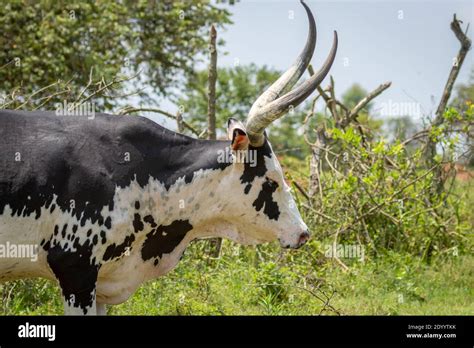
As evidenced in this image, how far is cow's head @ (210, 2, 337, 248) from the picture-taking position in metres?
5.16

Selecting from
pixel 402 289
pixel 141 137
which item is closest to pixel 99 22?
pixel 402 289

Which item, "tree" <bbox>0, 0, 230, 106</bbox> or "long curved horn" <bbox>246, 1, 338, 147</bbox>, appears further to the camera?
"tree" <bbox>0, 0, 230, 106</bbox>

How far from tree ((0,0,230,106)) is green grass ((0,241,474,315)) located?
6.96 meters

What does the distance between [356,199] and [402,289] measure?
129 centimetres

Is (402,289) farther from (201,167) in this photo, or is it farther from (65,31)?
(65,31)

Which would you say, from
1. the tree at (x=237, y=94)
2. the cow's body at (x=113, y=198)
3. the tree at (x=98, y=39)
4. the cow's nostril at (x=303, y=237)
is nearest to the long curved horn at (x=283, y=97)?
the cow's body at (x=113, y=198)

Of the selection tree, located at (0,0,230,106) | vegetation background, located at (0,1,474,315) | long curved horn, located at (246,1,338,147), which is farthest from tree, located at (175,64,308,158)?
long curved horn, located at (246,1,338,147)

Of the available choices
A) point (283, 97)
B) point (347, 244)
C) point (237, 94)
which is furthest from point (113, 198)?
point (237, 94)

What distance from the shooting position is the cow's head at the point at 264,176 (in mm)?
5160

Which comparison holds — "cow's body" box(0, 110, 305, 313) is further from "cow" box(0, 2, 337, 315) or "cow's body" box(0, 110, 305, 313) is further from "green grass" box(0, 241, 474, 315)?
"green grass" box(0, 241, 474, 315)

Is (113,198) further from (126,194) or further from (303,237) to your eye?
(303,237)

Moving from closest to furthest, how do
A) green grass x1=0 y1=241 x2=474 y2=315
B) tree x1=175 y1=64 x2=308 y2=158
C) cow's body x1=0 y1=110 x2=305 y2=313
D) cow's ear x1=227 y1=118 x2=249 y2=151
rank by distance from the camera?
1. cow's body x1=0 y1=110 x2=305 y2=313
2. cow's ear x1=227 y1=118 x2=249 y2=151
3. green grass x1=0 y1=241 x2=474 y2=315
4. tree x1=175 y1=64 x2=308 y2=158

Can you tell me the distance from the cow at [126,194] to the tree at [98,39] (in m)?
9.04

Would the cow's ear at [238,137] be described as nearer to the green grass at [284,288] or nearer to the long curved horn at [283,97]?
the long curved horn at [283,97]
